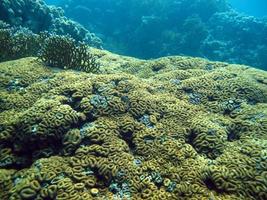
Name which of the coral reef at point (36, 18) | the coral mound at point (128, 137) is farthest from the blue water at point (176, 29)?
the coral mound at point (128, 137)

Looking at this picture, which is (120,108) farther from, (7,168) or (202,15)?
(202,15)

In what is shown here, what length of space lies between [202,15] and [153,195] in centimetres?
2425

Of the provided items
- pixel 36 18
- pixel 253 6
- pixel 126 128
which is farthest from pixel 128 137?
pixel 253 6

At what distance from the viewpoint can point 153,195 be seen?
163 inches

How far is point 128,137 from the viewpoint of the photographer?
506 cm

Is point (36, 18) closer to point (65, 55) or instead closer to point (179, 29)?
point (65, 55)

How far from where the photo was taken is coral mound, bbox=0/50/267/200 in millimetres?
4199

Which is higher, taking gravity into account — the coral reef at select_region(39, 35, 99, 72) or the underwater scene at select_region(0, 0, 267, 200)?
the coral reef at select_region(39, 35, 99, 72)

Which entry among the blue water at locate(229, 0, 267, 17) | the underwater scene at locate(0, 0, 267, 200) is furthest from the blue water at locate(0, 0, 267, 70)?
the blue water at locate(229, 0, 267, 17)

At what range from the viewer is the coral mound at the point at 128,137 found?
165 inches

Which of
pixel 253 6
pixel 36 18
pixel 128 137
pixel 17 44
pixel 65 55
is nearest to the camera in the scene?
pixel 128 137

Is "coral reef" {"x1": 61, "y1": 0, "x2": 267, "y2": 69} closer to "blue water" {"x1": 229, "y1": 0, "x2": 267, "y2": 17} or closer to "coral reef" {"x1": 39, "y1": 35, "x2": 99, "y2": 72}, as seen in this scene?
"coral reef" {"x1": 39, "y1": 35, "x2": 99, "y2": 72}

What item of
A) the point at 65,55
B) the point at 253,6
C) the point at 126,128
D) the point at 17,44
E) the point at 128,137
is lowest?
the point at 128,137

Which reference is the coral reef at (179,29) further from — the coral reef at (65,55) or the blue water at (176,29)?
the coral reef at (65,55)
